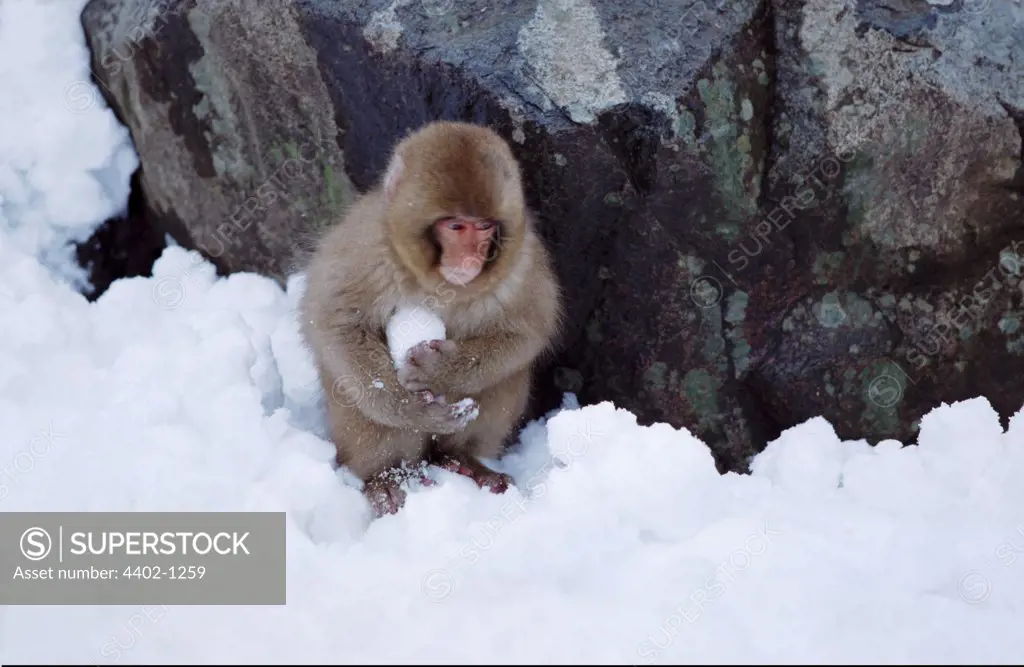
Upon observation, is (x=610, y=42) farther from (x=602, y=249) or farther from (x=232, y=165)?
(x=232, y=165)

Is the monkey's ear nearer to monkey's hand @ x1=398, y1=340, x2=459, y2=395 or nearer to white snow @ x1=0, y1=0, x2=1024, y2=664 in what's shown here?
monkey's hand @ x1=398, y1=340, x2=459, y2=395

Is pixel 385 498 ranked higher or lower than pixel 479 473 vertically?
higher

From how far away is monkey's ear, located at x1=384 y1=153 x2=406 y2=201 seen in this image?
9.91 feet

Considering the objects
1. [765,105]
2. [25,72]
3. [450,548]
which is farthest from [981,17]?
[25,72]

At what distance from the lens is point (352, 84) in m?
3.74

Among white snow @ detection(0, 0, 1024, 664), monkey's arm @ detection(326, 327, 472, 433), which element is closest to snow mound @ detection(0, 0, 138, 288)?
white snow @ detection(0, 0, 1024, 664)

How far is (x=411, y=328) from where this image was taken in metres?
3.30

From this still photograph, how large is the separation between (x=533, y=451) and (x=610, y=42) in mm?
1430

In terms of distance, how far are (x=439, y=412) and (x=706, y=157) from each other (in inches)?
46.0

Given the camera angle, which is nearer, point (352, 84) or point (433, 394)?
point (433, 394)

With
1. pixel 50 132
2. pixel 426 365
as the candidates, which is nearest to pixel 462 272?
pixel 426 365

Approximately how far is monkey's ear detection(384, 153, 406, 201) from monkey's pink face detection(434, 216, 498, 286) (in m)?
0.18

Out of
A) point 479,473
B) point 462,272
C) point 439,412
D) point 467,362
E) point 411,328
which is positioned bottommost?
point 479,473

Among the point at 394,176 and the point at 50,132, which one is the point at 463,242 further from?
the point at 50,132
